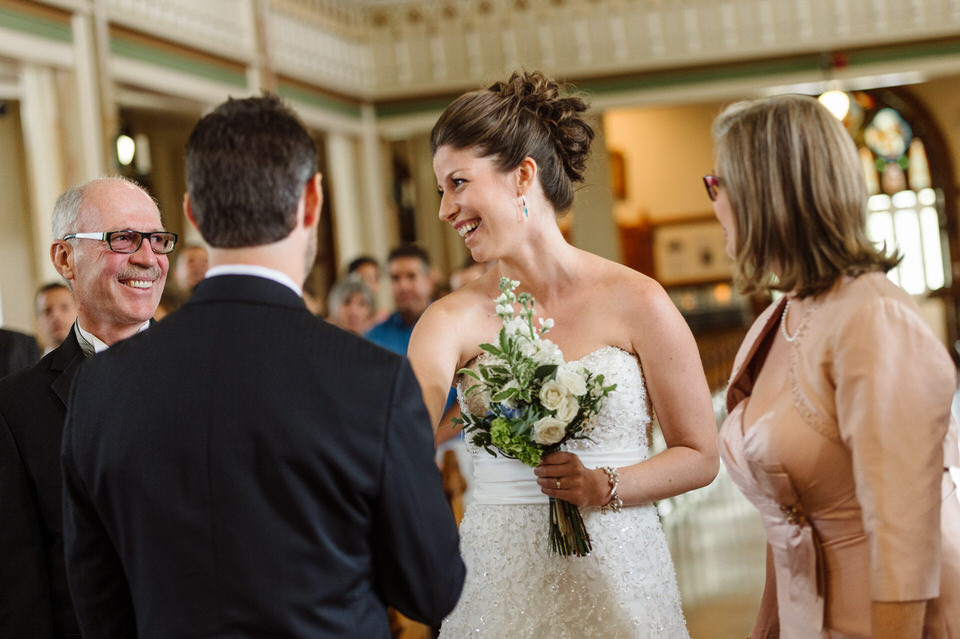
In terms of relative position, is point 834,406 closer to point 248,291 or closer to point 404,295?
point 248,291

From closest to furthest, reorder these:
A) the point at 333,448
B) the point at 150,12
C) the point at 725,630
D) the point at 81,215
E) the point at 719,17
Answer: the point at 333,448 → the point at 81,215 → the point at 725,630 → the point at 150,12 → the point at 719,17

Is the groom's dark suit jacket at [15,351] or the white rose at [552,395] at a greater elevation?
the groom's dark suit jacket at [15,351]

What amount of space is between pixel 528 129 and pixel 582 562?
3.68ft

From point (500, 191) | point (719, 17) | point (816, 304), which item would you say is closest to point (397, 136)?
point (719, 17)

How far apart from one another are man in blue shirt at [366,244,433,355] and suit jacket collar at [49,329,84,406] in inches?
149

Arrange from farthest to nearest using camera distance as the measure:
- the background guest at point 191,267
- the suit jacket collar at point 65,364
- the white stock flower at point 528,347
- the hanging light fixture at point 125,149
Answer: the hanging light fixture at point 125,149
the background guest at point 191,267
the white stock flower at point 528,347
the suit jacket collar at point 65,364

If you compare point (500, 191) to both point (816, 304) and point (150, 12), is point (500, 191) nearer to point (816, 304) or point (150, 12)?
point (816, 304)

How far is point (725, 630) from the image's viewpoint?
5770mm

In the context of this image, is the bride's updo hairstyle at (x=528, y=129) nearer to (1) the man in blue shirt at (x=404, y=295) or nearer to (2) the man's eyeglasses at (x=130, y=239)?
(2) the man's eyeglasses at (x=130, y=239)

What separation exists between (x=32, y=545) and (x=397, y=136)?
1027 cm

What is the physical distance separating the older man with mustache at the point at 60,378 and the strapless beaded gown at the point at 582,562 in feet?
2.91

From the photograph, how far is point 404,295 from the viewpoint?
6.73m

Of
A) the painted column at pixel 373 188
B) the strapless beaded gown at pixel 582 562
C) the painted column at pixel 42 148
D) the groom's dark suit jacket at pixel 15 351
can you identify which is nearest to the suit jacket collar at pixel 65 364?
the strapless beaded gown at pixel 582 562

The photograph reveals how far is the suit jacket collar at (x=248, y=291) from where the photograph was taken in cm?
168
